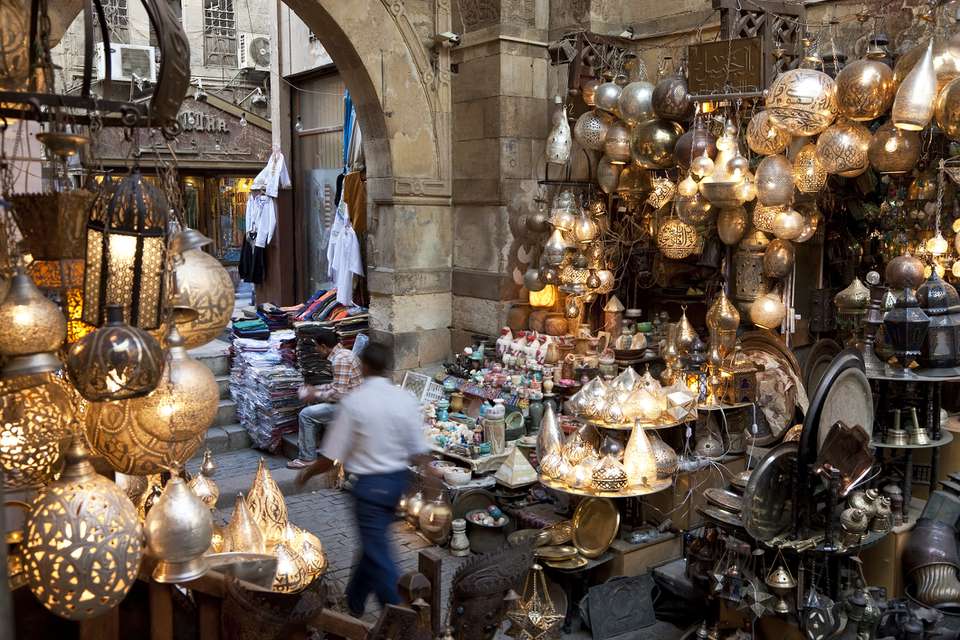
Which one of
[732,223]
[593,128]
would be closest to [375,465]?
[732,223]

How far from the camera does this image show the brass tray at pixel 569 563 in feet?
14.7

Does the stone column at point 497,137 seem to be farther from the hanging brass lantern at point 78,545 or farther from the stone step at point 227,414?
the hanging brass lantern at point 78,545

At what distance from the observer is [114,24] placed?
14945 mm

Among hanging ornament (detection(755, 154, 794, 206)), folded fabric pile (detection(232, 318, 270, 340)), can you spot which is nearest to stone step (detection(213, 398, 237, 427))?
folded fabric pile (detection(232, 318, 270, 340))

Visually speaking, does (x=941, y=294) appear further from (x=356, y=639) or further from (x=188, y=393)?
(x=188, y=393)

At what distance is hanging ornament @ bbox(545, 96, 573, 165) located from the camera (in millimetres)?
6664

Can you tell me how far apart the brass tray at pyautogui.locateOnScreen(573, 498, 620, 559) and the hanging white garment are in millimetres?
4291

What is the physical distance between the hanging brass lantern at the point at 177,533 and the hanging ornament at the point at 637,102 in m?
4.81

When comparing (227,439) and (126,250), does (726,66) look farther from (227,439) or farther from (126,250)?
(227,439)

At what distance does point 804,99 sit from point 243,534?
3.92 metres

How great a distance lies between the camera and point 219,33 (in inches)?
616

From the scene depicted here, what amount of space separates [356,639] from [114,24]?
15.3 m

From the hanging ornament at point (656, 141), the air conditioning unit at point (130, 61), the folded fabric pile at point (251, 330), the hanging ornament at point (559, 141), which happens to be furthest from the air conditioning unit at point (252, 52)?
the hanging ornament at point (656, 141)

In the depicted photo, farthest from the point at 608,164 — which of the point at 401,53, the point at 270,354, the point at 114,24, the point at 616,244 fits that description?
the point at 114,24
